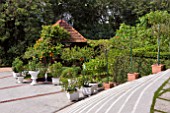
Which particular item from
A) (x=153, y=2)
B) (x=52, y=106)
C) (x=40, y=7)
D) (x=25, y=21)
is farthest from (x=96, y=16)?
(x=52, y=106)

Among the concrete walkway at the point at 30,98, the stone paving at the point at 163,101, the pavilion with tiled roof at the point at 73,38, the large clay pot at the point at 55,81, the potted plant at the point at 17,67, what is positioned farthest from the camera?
the pavilion with tiled roof at the point at 73,38

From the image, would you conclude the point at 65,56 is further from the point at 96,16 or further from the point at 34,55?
the point at 96,16

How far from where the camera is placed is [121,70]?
14000mm

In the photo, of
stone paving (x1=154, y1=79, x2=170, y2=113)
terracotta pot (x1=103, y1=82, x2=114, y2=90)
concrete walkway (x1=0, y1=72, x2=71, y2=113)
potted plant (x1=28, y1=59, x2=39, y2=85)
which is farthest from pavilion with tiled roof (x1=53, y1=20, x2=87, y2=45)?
stone paving (x1=154, y1=79, x2=170, y2=113)

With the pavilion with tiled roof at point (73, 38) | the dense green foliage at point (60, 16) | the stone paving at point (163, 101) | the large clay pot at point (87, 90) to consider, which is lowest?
the large clay pot at point (87, 90)

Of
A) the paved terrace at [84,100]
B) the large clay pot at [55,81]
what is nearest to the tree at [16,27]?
the paved terrace at [84,100]

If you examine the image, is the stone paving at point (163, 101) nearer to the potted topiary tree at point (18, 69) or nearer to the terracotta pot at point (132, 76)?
the terracotta pot at point (132, 76)

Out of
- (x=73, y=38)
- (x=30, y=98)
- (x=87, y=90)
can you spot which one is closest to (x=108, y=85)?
(x=87, y=90)

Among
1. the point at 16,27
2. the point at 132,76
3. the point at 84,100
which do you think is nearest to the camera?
the point at 84,100

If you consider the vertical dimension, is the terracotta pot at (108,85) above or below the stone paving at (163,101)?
below

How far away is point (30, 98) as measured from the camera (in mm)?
12328

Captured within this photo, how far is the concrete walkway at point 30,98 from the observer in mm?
10557

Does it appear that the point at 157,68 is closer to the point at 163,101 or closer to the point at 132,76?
the point at 132,76

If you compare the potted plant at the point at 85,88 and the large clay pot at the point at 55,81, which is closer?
the potted plant at the point at 85,88
